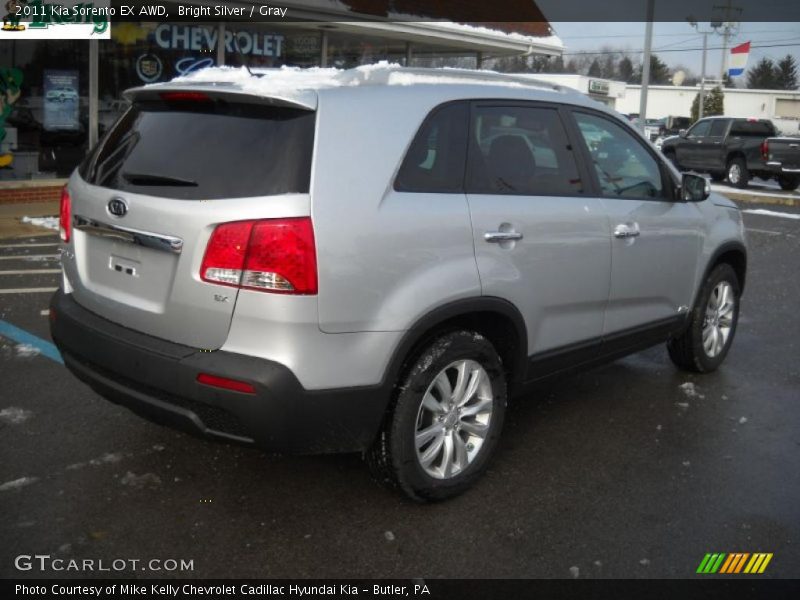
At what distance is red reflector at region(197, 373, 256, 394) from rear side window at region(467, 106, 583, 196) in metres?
1.34

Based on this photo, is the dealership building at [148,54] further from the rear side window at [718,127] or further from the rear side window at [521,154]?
the rear side window at [718,127]

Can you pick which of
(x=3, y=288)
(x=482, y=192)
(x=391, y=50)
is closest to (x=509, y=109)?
(x=482, y=192)

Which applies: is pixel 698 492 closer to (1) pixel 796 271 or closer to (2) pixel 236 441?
(2) pixel 236 441

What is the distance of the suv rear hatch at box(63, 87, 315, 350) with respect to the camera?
3.12 meters

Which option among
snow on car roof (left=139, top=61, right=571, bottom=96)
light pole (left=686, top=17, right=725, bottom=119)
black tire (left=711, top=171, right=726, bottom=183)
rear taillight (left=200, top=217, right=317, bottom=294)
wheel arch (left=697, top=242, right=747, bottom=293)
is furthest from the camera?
light pole (left=686, top=17, right=725, bottom=119)

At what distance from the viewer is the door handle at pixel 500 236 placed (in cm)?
368

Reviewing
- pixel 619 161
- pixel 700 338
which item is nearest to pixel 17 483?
pixel 619 161

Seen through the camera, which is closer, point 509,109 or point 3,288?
point 509,109

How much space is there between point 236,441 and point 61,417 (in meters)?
1.78

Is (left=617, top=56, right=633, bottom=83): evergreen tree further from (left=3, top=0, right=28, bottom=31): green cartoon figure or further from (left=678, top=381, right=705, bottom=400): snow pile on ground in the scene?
(left=678, top=381, right=705, bottom=400): snow pile on ground

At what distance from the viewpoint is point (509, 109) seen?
4.09 meters

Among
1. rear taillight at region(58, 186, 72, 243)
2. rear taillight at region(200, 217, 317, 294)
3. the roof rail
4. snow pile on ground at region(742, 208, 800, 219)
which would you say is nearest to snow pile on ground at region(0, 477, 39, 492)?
rear taillight at region(58, 186, 72, 243)

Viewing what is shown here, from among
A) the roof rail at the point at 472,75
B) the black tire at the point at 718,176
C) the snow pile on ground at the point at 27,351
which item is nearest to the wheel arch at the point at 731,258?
the roof rail at the point at 472,75

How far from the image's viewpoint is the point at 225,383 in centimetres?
309
